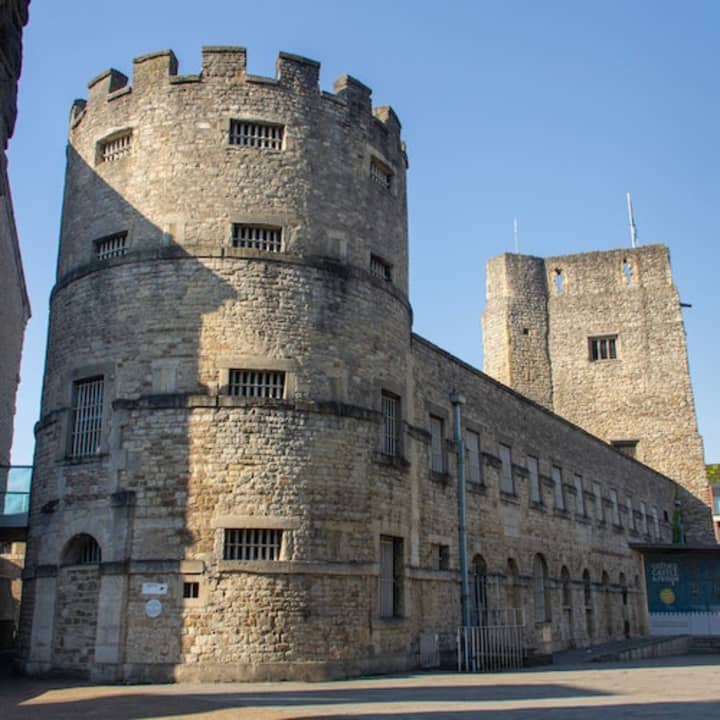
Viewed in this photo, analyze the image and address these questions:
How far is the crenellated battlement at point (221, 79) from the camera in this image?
18594 mm

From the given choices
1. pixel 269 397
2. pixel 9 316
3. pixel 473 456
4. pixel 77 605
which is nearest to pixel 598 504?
pixel 473 456

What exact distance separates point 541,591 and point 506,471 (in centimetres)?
410

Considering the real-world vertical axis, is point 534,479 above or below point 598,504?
above

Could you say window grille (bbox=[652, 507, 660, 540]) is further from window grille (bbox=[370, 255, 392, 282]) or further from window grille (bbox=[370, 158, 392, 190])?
window grille (bbox=[370, 158, 392, 190])

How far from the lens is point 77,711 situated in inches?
441

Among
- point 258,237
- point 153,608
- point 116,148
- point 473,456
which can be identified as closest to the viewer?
point 153,608

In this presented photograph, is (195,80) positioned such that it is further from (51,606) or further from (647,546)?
(647,546)

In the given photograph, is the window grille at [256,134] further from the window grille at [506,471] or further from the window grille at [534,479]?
the window grille at [534,479]

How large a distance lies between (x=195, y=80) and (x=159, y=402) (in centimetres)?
709

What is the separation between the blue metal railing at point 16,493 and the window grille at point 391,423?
830 centimetres

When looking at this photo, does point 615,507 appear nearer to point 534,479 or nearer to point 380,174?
point 534,479

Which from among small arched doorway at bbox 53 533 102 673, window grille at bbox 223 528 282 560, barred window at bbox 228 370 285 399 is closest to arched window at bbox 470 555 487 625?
window grille at bbox 223 528 282 560

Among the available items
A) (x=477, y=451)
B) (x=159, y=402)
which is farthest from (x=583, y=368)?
(x=159, y=402)

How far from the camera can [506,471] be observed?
2606cm
